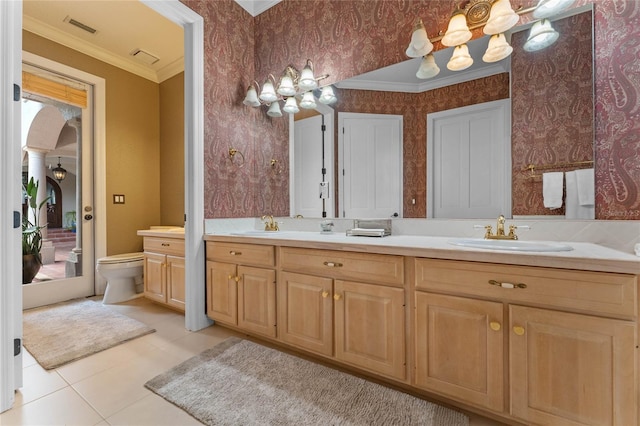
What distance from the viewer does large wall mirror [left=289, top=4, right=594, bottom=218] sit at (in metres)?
1.48

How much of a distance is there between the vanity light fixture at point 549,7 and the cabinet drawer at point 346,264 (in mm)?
1527

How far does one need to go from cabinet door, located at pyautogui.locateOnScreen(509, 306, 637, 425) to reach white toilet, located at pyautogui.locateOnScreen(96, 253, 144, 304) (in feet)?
10.8

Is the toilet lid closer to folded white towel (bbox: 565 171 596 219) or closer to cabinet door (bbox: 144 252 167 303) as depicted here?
cabinet door (bbox: 144 252 167 303)

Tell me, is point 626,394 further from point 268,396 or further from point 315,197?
point 315,197

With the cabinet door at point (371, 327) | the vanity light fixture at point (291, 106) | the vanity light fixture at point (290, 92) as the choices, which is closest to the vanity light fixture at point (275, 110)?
the vanity light fixture at point (290, 92)

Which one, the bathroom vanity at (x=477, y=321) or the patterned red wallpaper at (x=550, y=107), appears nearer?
the bathroom vanity at (x=477, y=321)

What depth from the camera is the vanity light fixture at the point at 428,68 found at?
Answer: 6.06 ft

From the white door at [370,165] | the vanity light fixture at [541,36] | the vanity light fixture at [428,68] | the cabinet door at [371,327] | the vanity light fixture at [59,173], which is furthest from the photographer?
the vanity light fixture at [59,173]

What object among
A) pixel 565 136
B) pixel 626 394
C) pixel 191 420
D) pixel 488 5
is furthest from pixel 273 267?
pixel 488 5

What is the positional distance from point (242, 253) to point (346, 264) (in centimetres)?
85

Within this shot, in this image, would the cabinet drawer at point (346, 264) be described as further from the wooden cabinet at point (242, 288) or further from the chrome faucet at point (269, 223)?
the chrome faucet at point (269, 223)

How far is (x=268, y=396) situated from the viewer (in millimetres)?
1451

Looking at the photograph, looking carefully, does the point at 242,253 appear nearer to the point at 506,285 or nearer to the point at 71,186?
the point at 506,285

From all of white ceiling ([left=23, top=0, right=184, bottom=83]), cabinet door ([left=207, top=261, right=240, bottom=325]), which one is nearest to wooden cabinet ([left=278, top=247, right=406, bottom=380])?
cabinet door ([left=207, top=261, right=240, bottom=325])
